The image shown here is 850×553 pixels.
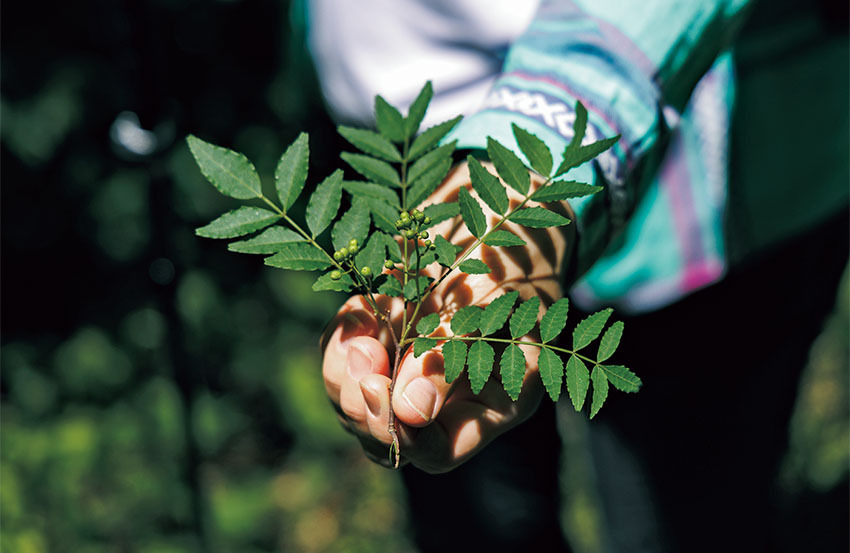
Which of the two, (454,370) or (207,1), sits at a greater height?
(454,370)

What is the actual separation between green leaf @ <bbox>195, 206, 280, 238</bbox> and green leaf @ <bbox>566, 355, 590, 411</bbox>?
0.25 meters

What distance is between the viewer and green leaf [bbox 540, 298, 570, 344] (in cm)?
56

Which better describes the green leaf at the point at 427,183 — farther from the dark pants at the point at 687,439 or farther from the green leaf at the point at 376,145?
the dark pants at the point at 687,439

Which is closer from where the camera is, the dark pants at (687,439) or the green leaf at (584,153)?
the green leaf at (584,153)

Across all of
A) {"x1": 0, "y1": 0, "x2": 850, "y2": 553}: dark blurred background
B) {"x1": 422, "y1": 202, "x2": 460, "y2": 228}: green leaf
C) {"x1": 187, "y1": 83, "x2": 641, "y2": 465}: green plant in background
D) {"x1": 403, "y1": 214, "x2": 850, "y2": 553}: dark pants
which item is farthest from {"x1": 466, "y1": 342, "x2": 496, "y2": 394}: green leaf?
{"x1": 0, "y1": 0, "x2": 850, "y2": 553}: dark blurred background

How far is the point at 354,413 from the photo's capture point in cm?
61

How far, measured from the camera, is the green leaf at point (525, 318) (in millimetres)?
551

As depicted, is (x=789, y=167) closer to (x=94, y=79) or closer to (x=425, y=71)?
(x=425, y=71)

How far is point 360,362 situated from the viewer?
595 millimetres

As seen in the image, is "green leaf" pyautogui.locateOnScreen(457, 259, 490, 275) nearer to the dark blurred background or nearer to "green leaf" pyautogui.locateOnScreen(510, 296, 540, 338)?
"green leaf" pyautogui.locateOnScreen(510, 296, 540, 338)

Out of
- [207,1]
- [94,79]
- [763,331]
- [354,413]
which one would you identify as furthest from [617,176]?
[94,79]

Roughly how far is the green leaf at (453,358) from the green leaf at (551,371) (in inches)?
2.4

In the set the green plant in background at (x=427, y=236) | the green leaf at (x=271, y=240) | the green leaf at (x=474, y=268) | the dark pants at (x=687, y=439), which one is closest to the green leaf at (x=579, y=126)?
the green plant in background at (x=427, y=236)

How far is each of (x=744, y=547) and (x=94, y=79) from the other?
1.91m
